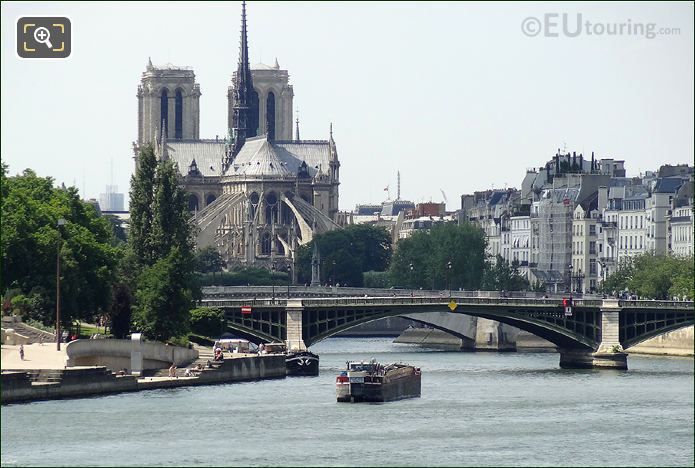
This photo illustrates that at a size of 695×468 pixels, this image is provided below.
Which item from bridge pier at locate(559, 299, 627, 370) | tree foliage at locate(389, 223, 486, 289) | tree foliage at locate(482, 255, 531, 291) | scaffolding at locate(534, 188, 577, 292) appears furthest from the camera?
scaffolding at locate(534, 188, 577, 292)

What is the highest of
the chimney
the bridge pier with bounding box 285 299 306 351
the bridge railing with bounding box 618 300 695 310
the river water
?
the chimney

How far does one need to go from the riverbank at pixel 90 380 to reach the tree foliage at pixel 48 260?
19.2 ft

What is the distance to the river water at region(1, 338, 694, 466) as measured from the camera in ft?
228

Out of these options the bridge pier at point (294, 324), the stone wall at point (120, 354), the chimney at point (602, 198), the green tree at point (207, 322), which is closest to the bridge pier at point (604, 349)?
the bridge pier at point (294, 324)

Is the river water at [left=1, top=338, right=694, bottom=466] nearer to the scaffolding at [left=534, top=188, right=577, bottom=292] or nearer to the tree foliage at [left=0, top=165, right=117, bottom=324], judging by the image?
the tree foliage at [left=0, top=165, right=117, bottom=324]

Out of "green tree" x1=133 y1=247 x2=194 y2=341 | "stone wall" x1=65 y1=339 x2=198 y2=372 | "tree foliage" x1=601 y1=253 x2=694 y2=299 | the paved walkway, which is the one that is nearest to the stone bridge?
"tree foliage" x1=601 y1=253 x2=694 y2=299

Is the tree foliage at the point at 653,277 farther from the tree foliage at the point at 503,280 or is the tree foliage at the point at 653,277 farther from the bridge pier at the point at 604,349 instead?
the tree foliage at the point at 503,280

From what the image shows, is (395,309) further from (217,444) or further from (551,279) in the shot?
(551,279)

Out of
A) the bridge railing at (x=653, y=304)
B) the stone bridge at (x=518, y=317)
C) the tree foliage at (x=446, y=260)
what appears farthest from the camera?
the tree foliage at (x=446, y=260)

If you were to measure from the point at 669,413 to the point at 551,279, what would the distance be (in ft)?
318

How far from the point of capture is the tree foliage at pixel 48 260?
Answer: 9788 cm

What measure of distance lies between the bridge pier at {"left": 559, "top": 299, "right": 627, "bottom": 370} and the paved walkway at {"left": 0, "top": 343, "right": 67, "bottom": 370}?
34.7 metres

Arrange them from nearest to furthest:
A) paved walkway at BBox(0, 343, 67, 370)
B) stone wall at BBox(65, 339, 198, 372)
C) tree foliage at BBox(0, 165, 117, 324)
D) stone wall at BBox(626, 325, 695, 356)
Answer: paved walkway at BBox(0, 343, 67, 370), stone wall at BBox(65, 339, 198, 372), tree foliage at BBox(0, 165, 117, 324), stone wall at BBox(626, 325, 695, 356)

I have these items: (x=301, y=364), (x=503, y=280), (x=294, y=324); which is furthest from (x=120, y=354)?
(x=503, y=280)
